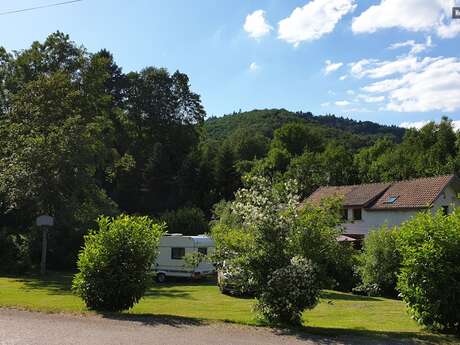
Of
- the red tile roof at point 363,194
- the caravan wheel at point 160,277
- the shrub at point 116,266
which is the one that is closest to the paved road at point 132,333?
the shrub at point 116,266

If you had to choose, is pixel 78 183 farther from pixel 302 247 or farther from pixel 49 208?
pixel 302 247

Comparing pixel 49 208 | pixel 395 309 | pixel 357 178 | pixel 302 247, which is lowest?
pixel 395 309

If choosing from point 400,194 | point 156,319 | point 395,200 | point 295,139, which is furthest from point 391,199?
point 295,139

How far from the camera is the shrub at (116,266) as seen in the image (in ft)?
42.5

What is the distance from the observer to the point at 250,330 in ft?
35.2

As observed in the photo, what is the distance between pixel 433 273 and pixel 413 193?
33.5m

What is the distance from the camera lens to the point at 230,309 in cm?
1798

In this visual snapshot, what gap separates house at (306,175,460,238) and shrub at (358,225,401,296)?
12.3m

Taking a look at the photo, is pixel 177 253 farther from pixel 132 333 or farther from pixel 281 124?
pixel 281 124

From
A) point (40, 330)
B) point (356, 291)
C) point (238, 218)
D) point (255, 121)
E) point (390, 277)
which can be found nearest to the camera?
point (40, 330)

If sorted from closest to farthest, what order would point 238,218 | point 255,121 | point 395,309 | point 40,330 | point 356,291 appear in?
1. point 40,330
2. point 238,218
3. point 395,309
4. point 356,291
5. point 255,121

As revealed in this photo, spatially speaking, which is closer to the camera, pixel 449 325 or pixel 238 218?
pixel 449 325

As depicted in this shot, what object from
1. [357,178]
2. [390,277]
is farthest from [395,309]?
[357,178]

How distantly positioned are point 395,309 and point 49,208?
22.1m
